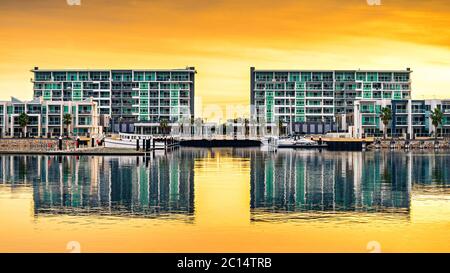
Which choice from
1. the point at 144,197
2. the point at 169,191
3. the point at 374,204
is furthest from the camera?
the point at 169,191

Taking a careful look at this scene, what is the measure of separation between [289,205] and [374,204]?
5664 mm

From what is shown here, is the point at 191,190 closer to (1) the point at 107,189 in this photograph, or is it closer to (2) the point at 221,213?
(1) the point at 107,189

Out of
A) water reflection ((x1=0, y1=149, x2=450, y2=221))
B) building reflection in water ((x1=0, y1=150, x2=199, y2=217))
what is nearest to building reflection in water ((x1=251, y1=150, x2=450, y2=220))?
water reflection ((x1=0, y1=149, x2=450, y2=221))

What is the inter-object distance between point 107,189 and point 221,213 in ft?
56.1

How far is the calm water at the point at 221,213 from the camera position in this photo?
34.9 metres

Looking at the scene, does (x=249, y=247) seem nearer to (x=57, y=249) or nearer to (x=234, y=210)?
(x=57, y=249)

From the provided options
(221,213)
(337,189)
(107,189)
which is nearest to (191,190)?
(107,189)

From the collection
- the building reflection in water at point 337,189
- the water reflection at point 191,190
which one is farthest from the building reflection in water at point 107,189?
the building reflection in water at point 337,189

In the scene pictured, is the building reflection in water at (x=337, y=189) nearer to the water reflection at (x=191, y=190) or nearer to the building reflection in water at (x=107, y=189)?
the water reflection at (x=191, y=190)

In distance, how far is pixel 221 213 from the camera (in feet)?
150

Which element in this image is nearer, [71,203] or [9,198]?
[71,203]

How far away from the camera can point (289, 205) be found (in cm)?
4978
